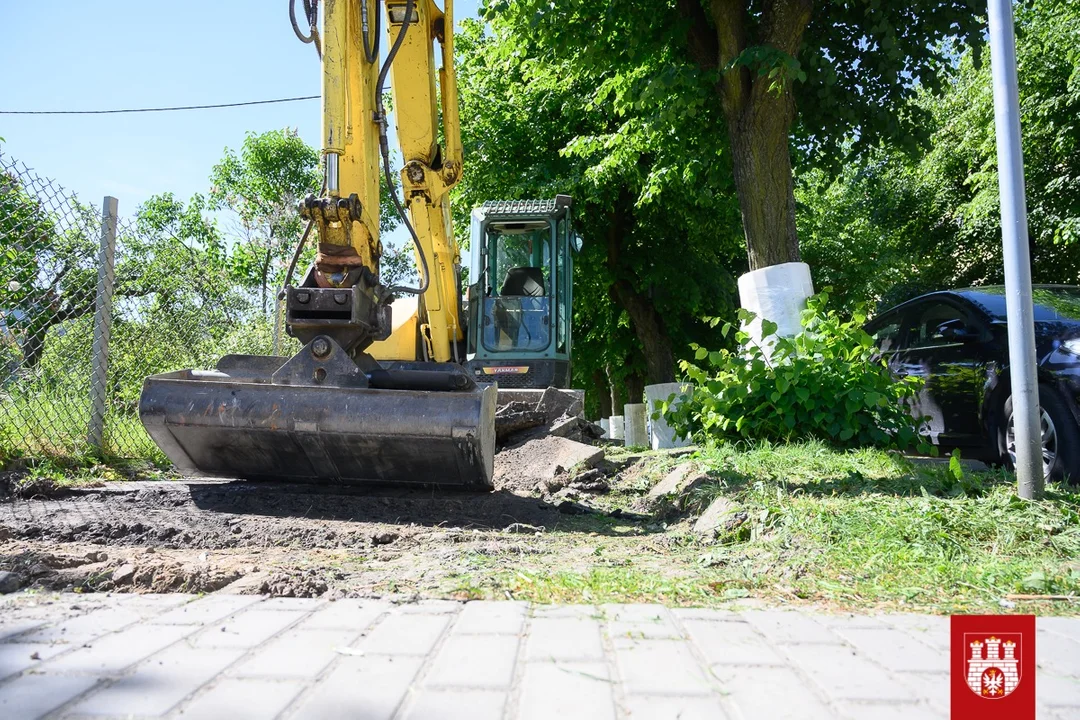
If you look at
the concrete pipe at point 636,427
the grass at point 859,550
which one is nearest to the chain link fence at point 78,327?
the grass at point 859,550

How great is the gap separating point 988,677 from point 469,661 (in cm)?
126

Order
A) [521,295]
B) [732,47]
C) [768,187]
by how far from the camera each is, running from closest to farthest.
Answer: [768,187] < [732,47] < [521,295]

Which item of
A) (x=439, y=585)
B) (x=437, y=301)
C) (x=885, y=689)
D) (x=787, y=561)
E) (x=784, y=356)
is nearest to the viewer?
(x=885, y=689)

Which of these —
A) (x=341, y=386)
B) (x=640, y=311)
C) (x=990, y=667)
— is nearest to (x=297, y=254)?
(x=341, y=386)

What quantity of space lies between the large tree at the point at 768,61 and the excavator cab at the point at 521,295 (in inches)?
78.6

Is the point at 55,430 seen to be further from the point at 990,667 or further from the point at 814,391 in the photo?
the point at 990,667

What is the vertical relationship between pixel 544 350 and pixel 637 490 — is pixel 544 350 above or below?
above

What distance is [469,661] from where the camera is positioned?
2205 mm

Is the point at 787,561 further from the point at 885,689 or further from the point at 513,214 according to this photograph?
the point at 513,214

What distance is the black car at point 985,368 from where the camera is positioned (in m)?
5.23

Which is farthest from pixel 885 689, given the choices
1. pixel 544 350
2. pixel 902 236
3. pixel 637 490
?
pixel 902 236

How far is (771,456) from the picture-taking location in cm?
530

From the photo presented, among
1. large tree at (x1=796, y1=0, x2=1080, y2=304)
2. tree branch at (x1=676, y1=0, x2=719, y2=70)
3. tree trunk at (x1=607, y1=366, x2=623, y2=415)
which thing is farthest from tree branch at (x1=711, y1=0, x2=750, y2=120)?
tree trunk at (x1=607, y1=366, x2=623, y2=415)

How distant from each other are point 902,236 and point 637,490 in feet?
66.8
